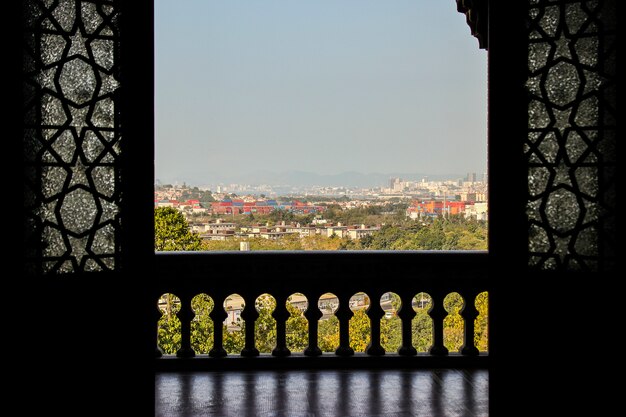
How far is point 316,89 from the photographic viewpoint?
2572 cm

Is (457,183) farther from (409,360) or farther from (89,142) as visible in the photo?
(89,142)

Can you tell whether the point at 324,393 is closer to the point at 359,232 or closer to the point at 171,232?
the point at 171,232

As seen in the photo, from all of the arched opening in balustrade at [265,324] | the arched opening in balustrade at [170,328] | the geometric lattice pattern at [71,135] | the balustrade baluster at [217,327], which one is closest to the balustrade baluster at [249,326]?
the balustrade baluster at [217,327]

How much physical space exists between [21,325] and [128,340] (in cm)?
38

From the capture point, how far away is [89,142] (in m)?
2.64

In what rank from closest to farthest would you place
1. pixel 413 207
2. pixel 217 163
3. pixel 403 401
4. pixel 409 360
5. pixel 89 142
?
pixel 89 142 → pixel 403 401 → pixel 409 360 → pixel 413 207 → pixel 217 163

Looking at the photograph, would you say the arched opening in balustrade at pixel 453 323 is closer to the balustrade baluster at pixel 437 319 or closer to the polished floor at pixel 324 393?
the balustrade baluster at pixel 437 319

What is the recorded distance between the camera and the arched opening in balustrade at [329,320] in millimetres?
4453

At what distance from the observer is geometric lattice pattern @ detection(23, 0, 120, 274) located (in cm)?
250

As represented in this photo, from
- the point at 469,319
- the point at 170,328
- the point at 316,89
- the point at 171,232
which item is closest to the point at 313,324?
the point at 469,319

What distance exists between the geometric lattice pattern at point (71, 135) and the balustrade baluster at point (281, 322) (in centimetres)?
164

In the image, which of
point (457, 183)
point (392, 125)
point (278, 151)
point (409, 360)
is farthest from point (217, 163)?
point (409, 360)

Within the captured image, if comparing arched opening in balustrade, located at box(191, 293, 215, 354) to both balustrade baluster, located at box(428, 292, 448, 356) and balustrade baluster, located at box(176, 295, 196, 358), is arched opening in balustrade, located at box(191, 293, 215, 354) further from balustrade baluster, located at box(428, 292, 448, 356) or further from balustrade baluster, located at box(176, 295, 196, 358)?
balustrade baluster, located at box(428, 292, 448, 356)

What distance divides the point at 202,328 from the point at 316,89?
1465cm
